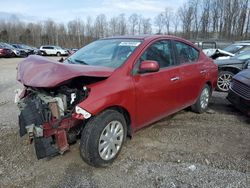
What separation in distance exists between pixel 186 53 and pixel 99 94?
2509 mm

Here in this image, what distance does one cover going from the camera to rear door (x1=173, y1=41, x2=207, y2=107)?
4.93m

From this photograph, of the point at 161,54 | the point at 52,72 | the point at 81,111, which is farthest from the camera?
the point at 161,54

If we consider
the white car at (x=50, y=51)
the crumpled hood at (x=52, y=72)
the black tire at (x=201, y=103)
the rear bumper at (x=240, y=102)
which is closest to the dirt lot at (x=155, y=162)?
the rear bumper at (x=240, y=102)

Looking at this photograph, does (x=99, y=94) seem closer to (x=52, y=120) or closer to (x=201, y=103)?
(x=52, y=120)

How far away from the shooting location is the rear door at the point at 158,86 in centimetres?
396

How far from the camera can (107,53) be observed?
4305 mm

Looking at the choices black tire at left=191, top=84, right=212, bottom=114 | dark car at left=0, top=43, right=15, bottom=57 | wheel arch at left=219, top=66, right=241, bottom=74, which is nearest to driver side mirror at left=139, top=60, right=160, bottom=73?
black tire at left=191, top=84, right=212, bottom=114

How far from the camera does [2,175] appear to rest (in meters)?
3.37

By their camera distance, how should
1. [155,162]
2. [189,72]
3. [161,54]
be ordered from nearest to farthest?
[155,162] → [161,54] → [189,72]

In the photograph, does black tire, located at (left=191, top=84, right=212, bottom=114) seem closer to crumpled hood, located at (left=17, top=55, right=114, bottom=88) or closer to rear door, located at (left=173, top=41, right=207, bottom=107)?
rear door, located at (left=173, top=41, right=207, bottom=107)

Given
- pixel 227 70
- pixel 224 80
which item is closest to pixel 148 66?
pixel 224 80

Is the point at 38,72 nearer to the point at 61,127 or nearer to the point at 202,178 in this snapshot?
the point at 61,127

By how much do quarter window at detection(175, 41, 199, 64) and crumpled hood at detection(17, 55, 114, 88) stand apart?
1.75 metres

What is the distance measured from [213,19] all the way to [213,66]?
166ft
